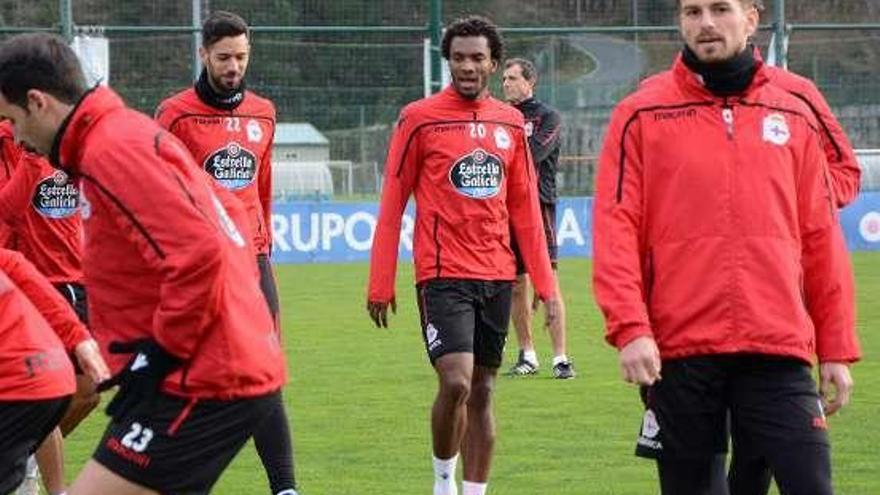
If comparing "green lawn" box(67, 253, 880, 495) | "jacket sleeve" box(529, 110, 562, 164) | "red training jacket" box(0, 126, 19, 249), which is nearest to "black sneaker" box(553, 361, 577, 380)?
"green lawn" box(67, 253, 880, 495)

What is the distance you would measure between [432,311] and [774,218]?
3.56 meters

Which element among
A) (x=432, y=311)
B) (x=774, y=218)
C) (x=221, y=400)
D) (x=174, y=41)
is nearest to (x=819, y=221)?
(x=774, y=218)

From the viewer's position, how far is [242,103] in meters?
10.9

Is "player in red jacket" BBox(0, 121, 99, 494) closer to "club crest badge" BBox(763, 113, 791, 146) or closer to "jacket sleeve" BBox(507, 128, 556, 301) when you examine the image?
"jacket sleeve" BBox(507, 128, 556, 301)

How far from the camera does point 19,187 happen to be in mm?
10414

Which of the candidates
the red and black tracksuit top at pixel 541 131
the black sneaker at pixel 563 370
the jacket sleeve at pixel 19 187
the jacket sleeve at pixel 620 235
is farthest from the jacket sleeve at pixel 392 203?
the black sneaker at pixel 563 370

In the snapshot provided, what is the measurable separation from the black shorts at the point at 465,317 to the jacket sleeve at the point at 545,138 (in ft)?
16.5

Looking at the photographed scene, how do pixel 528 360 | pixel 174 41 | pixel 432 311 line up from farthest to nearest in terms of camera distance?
pixel 174 41, pixel 528 360, pixel 432 311

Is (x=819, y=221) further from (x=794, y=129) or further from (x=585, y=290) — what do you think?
(x=585, y=290)

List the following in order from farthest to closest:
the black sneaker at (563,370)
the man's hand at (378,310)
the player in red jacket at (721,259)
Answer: the black sneaker at (563,370)
the man's hand at (378,310)
the player in red jacket at (721,259)

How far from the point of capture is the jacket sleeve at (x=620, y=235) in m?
6.50

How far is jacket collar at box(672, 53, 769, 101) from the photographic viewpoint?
6.75 m

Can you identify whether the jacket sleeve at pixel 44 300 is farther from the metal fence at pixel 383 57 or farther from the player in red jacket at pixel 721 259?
the metal fence at pixel 383 57

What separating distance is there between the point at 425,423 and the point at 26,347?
20.3 ft
